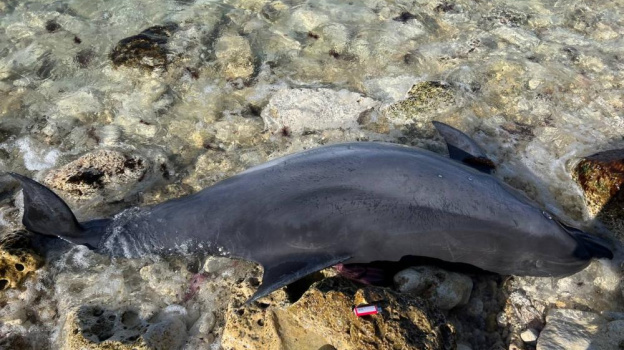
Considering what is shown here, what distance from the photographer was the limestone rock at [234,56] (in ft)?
23.7

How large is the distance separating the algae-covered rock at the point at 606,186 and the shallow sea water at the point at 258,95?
0.18 metres

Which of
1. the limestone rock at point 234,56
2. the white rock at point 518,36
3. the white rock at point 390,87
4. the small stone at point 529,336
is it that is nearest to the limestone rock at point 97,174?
the limestone rock at point 234,56

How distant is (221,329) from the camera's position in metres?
4.63

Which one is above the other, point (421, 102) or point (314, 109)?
point (421, 102)

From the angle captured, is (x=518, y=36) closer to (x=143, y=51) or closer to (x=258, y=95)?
(x=258, y=95)

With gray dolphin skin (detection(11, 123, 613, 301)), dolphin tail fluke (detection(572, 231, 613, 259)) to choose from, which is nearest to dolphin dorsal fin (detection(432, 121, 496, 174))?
gray dolphin skin (detection(11, 123, 613, 301))

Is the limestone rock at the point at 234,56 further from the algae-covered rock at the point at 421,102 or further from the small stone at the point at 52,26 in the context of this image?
the small stone at the point at 52,26

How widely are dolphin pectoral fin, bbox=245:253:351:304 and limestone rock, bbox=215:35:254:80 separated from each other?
3.94 m

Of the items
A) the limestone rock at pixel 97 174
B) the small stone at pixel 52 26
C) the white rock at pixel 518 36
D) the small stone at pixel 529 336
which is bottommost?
the small stone at pixel 529 336

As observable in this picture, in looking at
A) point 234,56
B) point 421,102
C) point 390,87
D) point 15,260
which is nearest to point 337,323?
point 15,260

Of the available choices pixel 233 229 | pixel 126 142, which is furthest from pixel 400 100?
pixel 126 142

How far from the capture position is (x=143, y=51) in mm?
7359

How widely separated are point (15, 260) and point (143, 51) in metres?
4.02

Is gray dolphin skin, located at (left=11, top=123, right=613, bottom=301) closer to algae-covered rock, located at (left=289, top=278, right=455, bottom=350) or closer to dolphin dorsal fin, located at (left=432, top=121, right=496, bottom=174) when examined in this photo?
algae-covered rock, located at (left=289, top=278, right=455, bottom=350)
